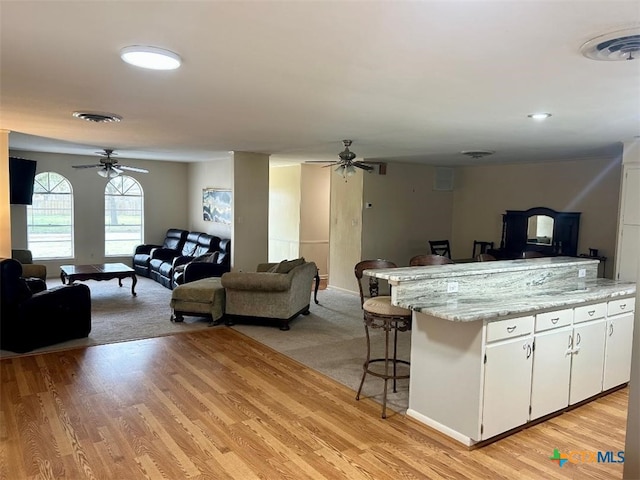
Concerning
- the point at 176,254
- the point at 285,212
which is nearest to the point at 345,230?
the point at 285,212

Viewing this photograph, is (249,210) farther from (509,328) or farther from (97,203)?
(509,328)

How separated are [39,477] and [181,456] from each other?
754mm

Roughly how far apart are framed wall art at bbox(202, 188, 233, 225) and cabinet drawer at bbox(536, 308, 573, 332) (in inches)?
259

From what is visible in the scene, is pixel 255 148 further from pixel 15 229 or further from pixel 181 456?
pixel 15 229

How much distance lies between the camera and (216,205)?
9.24 meters

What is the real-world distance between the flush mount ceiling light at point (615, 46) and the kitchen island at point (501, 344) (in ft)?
5.00

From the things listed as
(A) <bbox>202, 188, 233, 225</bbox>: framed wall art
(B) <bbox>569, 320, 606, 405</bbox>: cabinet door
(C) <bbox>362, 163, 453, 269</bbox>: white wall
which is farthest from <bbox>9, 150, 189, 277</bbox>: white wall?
(B) <bbox>569, 320, 606, 405</bbox>: cabinet door

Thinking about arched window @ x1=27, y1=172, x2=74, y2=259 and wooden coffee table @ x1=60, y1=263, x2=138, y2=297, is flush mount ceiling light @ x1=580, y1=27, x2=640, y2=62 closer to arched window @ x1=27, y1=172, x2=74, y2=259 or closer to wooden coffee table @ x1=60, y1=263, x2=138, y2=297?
wooden coffee table @ x1=60, y1=263, x2=138, y2=297

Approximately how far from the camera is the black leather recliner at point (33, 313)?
4.46 meters

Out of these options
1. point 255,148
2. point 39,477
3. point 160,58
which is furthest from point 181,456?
point 255,148

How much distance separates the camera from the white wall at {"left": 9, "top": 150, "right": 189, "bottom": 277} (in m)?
8.73

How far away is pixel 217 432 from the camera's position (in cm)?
307

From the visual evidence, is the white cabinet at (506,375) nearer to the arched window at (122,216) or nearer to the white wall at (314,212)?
the white wall at (314,212)

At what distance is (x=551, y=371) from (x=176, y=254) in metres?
7.49
